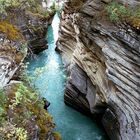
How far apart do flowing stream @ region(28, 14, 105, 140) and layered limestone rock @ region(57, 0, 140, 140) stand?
0.61 m

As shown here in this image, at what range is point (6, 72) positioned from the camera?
37.9 feet

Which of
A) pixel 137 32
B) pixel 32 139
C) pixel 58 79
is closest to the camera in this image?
pixel 32 139

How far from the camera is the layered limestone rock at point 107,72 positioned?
13.0m

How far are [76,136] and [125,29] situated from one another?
5369mm

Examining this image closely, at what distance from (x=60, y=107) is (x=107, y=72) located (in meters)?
5.37

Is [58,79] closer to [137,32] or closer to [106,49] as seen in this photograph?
[106,49]

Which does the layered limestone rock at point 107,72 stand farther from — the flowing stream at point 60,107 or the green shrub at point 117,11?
the flowing stream at point 60,107

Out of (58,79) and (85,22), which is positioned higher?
(85,22)

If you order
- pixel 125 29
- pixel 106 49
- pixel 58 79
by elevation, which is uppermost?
pixel 125 29

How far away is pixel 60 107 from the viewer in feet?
61.6

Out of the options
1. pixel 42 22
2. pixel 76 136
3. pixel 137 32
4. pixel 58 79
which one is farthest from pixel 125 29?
pixel 42 22

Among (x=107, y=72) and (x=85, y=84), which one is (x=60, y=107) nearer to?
(x=85, y=84)

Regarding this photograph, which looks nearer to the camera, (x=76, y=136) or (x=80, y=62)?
(x=76, y=136)

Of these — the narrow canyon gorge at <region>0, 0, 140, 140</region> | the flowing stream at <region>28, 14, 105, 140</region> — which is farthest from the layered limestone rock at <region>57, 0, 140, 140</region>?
the flowing stream at <region>28, 14, 105, 140</region>
